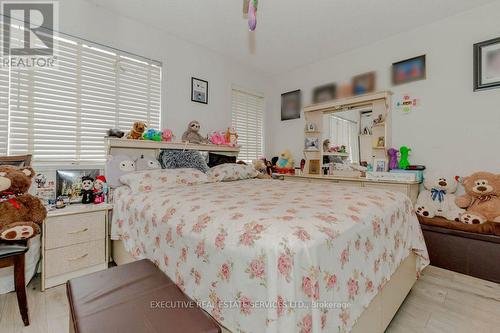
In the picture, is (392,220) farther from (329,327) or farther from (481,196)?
(481,196)

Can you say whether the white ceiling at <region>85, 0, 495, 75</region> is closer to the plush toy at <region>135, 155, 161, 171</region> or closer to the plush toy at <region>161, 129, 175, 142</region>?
the plush toy at <region>161, 129, 175, 142</region>

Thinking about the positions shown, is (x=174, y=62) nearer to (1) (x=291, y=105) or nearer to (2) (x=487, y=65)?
(1) (x=291, y=105)

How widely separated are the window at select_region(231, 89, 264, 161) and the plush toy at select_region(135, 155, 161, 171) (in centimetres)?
157

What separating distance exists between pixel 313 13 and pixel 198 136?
73.6 inches

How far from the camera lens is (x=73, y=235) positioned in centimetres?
187

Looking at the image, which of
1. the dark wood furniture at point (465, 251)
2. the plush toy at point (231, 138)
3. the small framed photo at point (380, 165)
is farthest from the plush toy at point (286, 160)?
the dark wood furniture at point (465, 251)

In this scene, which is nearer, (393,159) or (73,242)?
(73,242)

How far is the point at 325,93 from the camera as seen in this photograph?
3.57 meters

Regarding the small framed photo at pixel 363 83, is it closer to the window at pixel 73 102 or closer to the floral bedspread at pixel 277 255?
the floral bedspread at pixel 277 255

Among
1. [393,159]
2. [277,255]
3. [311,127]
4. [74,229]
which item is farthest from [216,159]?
[277,255]

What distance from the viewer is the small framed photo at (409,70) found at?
2.72 m

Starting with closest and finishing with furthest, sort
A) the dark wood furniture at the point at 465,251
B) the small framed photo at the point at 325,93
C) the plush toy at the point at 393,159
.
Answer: the dark wood furniture at the point at 465,251, the plush toy at the point at 393,159, the small framed photo at the point at 325,93

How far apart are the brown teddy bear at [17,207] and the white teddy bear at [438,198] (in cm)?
323

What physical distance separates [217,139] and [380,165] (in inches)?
82.0
